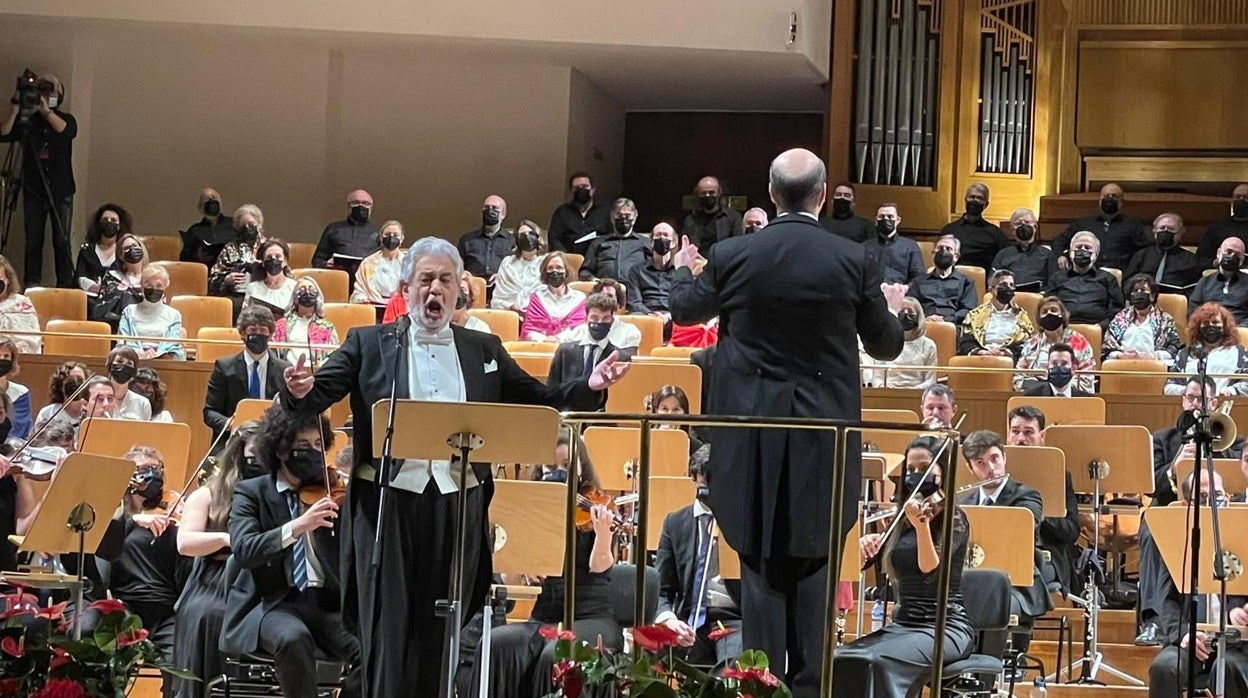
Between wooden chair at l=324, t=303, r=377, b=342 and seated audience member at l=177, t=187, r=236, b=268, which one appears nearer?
wooden chair at l=324, t=303, r=377, b=342

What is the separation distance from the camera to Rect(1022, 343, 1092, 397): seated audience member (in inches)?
331

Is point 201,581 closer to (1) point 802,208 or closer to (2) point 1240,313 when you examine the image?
(1) point 802,208

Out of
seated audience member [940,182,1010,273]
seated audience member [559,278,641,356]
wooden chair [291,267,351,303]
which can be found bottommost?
seated audience member [559,278,641,356]

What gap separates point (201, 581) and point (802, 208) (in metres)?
2.20

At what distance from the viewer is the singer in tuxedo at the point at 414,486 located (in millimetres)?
4203

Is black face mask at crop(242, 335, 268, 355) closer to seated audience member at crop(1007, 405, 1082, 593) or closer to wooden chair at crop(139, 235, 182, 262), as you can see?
seated audience member at crop(1007, 405, 1082, 593)

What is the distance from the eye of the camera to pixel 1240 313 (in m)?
10.1

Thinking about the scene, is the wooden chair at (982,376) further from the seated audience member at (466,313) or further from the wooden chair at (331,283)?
the wooden chair at (331,283)

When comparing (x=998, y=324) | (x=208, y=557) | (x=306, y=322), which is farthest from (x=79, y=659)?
(x=998, y=324)

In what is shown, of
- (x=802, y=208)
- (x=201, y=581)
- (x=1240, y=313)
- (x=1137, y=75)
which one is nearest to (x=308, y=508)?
(x=201, y=581)

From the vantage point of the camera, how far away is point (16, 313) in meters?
8.79

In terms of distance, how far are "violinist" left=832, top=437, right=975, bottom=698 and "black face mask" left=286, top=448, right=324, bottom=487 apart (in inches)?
57.1

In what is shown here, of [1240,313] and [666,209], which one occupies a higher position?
[666,209]

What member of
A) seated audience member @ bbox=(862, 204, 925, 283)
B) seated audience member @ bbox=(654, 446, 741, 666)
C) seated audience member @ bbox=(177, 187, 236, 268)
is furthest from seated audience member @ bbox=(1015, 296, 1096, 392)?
seated audience member @ bbox=(177, 187, 236, 268)
